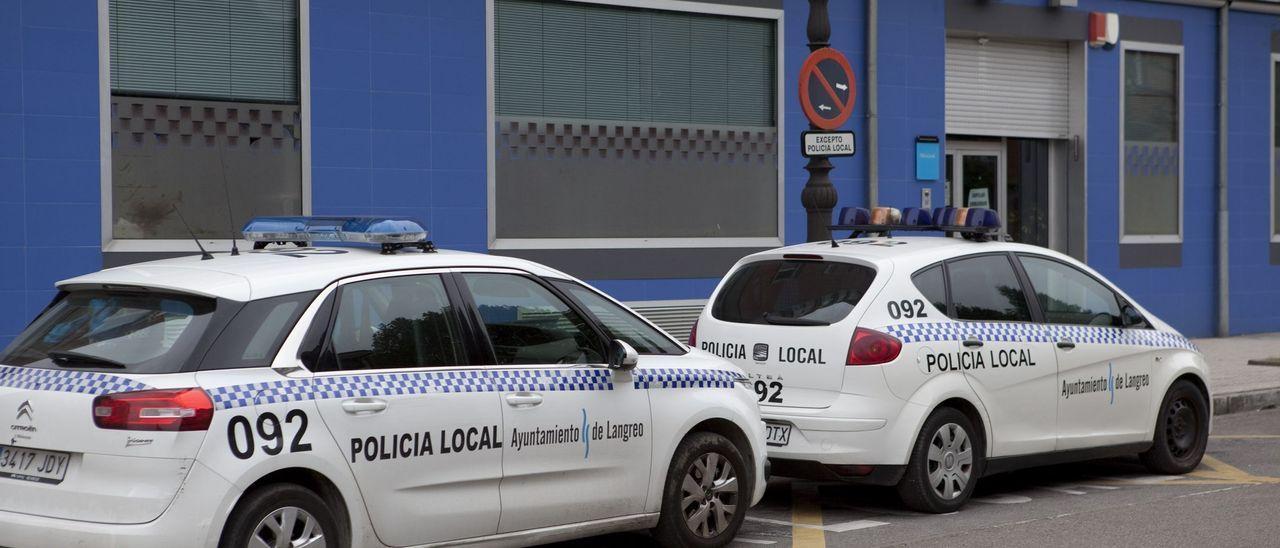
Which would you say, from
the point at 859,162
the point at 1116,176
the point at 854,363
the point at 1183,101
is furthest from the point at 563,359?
the point at 1183,101

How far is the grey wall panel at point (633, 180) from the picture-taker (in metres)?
13.8

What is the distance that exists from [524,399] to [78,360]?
177 cm

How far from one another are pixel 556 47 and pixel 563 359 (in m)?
7.88

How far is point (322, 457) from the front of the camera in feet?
18.0

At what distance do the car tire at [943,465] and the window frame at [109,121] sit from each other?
6551mm

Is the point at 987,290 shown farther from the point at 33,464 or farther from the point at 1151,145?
the point at 1151,145

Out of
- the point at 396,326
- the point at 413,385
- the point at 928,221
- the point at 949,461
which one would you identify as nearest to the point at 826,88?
the point at 928,221

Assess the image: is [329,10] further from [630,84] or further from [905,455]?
[905,455]

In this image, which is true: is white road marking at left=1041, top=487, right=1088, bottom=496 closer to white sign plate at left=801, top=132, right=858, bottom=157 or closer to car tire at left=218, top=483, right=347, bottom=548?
white sign plate at left=801, top=132, right=858, bottom=157

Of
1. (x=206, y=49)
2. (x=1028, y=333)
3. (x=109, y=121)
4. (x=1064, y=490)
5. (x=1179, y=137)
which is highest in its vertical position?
(x=206, y=49)

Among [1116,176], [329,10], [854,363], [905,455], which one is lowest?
[905,455]

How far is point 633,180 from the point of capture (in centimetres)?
1454

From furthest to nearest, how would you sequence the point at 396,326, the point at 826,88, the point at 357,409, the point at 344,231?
the point at 826,88, the point at 344,231, the point at 396,326, the point at 357,409

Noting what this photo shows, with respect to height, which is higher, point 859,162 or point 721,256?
point 859,162
